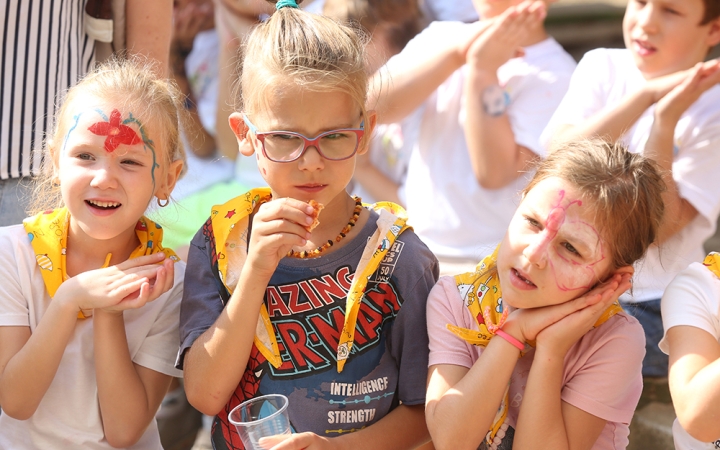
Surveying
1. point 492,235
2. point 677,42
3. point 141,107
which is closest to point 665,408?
point 492,235

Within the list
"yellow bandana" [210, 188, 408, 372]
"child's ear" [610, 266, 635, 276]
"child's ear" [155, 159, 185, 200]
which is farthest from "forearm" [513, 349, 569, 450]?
"child's ear" [155, 159, 185, 200]

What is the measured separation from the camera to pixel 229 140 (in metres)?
4.72

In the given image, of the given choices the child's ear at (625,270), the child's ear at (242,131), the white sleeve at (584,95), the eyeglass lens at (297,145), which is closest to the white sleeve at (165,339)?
the child's ear at (242,131)

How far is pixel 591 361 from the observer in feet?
6.80

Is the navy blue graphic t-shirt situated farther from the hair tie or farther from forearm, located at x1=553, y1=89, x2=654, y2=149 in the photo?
forearm, located at x1=553, y1=89, x2=654, y2=149

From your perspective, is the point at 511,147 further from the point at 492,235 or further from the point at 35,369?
the point at 35,369

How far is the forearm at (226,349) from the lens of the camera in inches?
80.9

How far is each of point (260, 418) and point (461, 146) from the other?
1954mm

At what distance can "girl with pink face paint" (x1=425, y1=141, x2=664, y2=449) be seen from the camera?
1989 millimetres

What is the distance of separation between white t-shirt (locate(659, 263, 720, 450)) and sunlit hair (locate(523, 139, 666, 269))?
0.13m

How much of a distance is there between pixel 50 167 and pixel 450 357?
51.7 inches

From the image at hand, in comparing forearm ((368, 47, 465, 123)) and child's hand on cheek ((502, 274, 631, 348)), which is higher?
child's hand on cheek ((502, 274, 631, 348))

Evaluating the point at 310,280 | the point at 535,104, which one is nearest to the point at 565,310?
the point at 310,280

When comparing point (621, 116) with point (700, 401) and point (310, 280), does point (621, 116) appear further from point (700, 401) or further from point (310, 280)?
point (310, 280)
